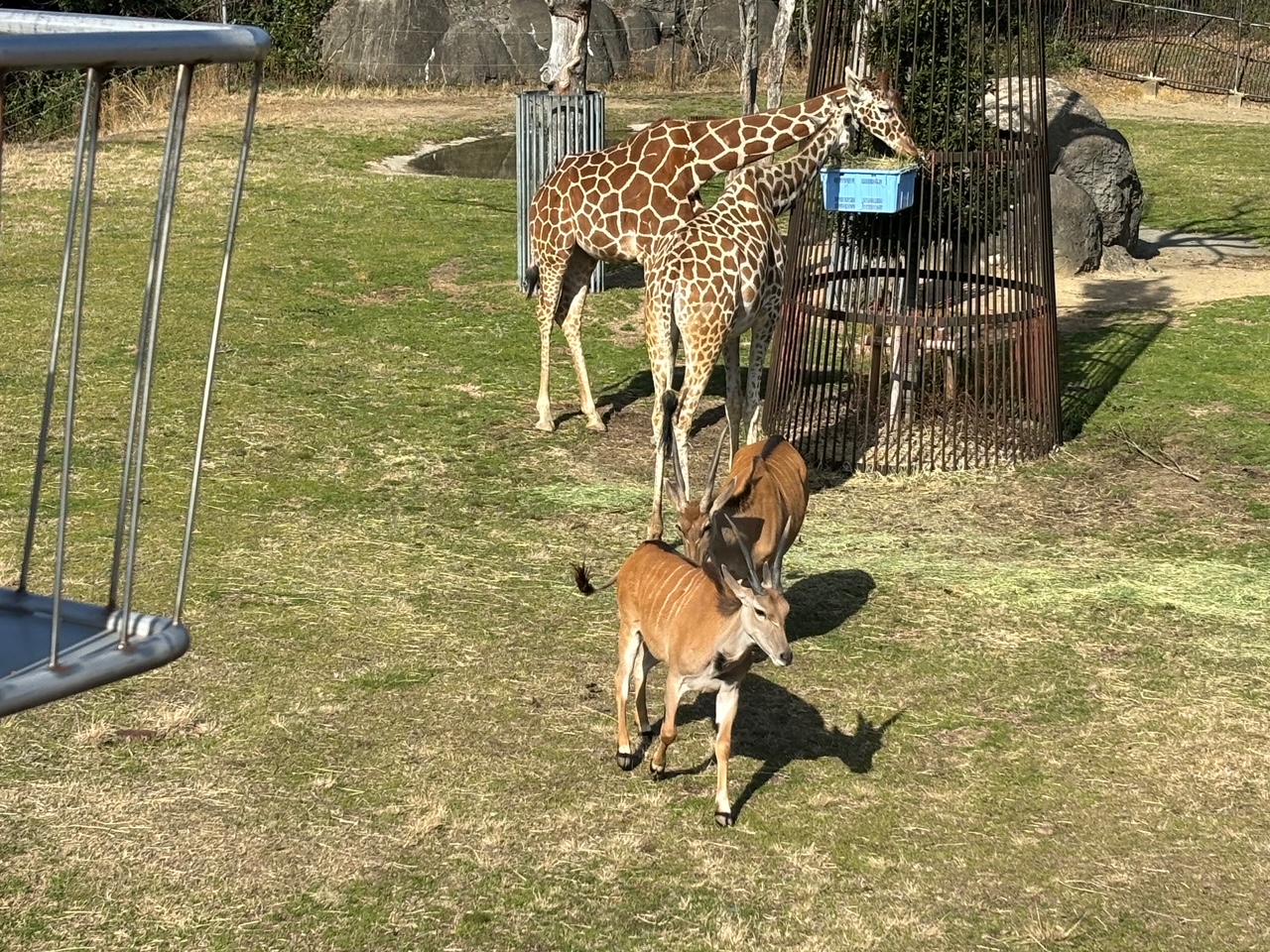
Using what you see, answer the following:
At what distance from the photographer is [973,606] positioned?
25.0ft

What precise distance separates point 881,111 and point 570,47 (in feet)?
18.1

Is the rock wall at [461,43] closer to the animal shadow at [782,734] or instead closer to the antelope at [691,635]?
the animal shadow at [782,734]

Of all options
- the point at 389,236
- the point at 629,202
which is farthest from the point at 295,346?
the point at 389,236

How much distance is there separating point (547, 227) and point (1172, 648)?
5042 millimetres

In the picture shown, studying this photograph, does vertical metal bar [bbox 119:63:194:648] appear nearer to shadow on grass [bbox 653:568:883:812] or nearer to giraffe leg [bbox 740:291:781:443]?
shadow on grass [bbox 653:568:883:812]

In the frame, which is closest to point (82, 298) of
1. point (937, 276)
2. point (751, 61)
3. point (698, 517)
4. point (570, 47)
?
point (698, 517)

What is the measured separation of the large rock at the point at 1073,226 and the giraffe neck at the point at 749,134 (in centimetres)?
553

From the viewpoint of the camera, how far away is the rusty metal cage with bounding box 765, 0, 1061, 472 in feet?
31.3

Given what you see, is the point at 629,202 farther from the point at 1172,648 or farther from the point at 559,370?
the point at 1172,648

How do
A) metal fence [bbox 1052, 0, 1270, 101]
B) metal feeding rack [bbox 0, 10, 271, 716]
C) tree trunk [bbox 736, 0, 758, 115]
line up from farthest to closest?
metal fence [bbox 1052, 0, 1270, 101]
tree trunk [bbox 736, 0, 758, 115]
metal feeding rack [bbox 0, 10, 271, 716]

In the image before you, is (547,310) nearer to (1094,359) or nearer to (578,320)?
(578,320)

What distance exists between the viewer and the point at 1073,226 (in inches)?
590

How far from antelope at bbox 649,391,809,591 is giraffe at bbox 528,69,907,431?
2.98 m

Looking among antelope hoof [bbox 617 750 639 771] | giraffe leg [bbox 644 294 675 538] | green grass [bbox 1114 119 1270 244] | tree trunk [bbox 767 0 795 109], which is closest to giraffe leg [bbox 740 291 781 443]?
giraffe leg [bbox 644 294 675 538]
